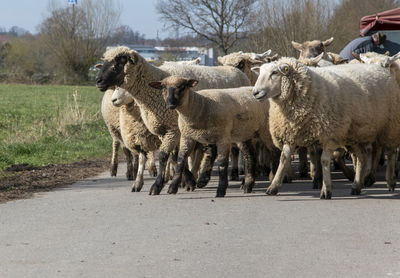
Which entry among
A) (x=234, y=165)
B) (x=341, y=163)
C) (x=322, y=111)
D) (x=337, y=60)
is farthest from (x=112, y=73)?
(x=337, y=60)

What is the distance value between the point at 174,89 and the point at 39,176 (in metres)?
3.79

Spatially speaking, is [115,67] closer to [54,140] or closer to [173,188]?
[173,188]

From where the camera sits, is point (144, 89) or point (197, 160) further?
point (197, 160)

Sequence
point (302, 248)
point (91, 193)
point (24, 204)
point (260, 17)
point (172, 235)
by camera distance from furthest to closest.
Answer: point (260, 17)
point (91, 193)
point (24, 204)
point (172, 235)
point (302, 248)

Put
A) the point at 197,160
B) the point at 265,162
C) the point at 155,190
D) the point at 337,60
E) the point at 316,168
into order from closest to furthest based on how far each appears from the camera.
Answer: the point at 155,190 → the point at 316,168 → the point at 197,160 → the point at 265,162 → the point at 337,60

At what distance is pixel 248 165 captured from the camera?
10430mm

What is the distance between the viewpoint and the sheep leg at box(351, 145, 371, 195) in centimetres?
A: 997

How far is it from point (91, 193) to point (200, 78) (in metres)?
2.85

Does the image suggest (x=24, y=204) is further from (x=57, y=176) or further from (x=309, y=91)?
(x=309, y=91)

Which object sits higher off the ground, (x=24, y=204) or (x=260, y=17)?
(x=260, y=17)

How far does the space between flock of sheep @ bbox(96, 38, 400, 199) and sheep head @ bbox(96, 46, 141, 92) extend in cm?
1

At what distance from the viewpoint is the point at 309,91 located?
31.9ft

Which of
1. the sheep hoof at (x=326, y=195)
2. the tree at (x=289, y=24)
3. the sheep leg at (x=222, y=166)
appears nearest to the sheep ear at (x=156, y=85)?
the sheep leg at (x=222, y=166)

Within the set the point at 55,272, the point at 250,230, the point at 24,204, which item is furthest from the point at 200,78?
the point at 55,272
